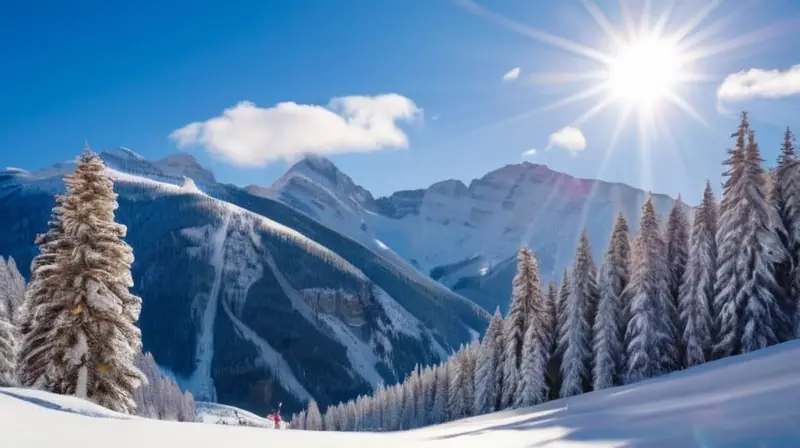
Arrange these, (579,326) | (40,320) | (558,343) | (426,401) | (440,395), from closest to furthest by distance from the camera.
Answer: (40,320) < (579,326) < (558,343) < (440,395) < (426,401)

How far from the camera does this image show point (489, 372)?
51.9m

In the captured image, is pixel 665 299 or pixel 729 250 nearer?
pixel 729 250

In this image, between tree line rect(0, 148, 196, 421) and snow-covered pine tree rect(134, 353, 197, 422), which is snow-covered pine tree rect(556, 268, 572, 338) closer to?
tree line rect(0, 148, 196, 421)

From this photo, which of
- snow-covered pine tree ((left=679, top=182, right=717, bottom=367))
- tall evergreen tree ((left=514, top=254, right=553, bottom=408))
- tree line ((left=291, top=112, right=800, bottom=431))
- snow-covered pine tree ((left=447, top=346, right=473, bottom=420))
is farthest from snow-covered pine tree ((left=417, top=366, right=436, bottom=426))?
snow-covered pine tree ((left=679, top=182, right=717, bottom=367))

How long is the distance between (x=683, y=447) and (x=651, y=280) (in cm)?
3479

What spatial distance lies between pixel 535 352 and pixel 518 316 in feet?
11.9

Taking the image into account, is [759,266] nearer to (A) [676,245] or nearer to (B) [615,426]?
(A) [676,245]

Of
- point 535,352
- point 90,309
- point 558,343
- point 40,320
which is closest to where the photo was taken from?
point 40,320

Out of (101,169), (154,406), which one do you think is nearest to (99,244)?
(101,169)

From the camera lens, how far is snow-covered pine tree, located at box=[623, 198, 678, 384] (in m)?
37.5

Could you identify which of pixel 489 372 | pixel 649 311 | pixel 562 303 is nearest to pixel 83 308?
pixel 649 311

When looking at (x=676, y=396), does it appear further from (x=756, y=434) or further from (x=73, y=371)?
→ (x=73, y=371)

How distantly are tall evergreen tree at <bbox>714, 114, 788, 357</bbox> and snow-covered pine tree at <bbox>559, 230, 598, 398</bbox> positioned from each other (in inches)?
379

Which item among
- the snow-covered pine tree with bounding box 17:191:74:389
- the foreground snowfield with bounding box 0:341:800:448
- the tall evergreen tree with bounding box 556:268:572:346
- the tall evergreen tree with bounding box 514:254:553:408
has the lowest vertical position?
the foreground snowfield with bounding box 0:341:800:448
